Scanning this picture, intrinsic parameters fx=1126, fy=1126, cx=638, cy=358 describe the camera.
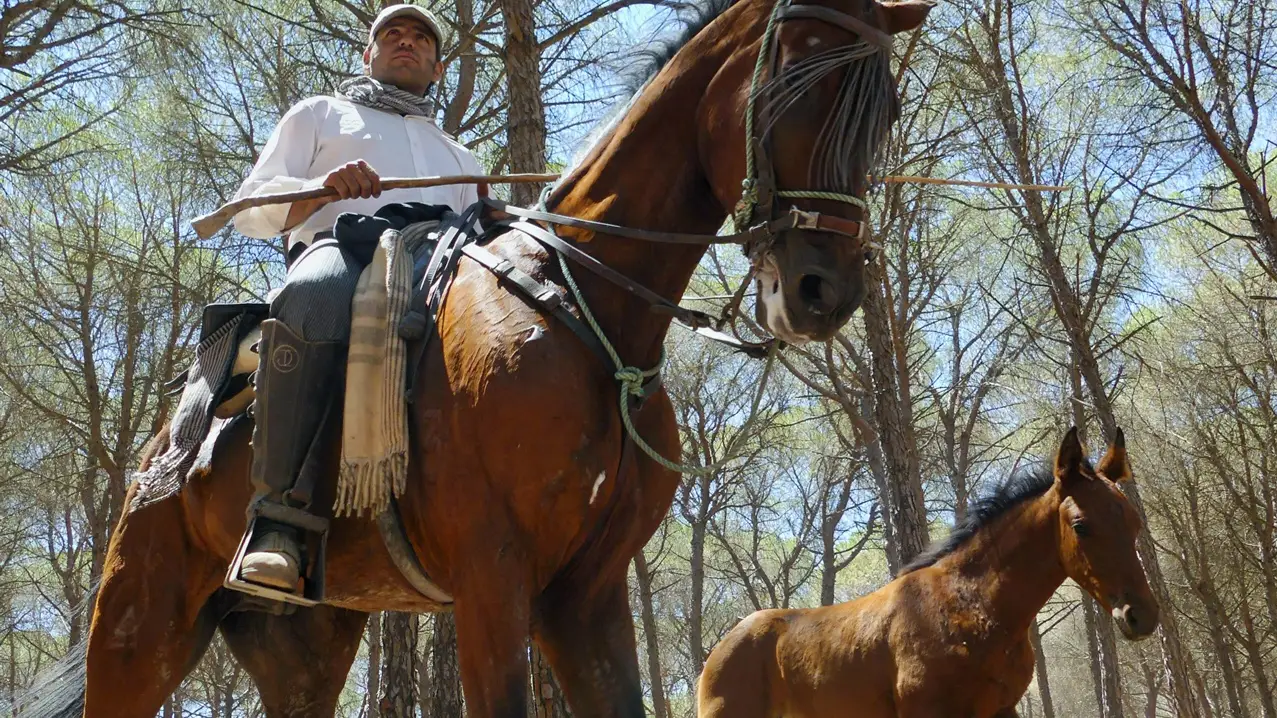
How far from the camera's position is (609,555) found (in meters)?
3.19

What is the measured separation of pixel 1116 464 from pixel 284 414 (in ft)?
19.8

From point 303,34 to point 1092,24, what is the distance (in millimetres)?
9188

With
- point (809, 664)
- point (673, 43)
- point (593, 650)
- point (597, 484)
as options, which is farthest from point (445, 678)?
point (673, 43)

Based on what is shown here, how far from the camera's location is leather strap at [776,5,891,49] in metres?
2.99

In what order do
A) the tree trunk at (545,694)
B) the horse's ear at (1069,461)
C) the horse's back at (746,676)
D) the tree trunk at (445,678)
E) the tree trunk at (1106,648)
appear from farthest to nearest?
the tree trunk at (1106,648)
the tree trunk at (445,678)
the horse's back at (746,676)
the tree trunk at (545,694)
the horse's ear at (1069,461)

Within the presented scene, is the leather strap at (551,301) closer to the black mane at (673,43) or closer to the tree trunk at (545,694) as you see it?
the black mane at (673,43)

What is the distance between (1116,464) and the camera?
7.57 metres

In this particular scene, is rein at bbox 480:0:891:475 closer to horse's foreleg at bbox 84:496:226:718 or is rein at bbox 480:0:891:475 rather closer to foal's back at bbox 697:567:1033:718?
horse's foreleg at bbox 84:496:226:718

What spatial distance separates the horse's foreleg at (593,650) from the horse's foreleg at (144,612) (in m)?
1.35

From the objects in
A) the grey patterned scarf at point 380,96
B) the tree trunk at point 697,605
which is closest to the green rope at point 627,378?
the grey patterned scarf at point 380,96

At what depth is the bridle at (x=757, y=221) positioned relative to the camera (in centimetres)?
284

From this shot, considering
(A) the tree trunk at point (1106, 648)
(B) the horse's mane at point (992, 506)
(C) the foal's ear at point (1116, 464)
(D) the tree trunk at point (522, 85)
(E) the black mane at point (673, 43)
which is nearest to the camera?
(E) the black mane at point (673, 43)

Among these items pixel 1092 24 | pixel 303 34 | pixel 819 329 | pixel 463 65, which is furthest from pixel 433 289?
pixel 303 34

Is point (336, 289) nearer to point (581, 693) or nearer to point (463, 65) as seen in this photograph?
point (581, 693)
